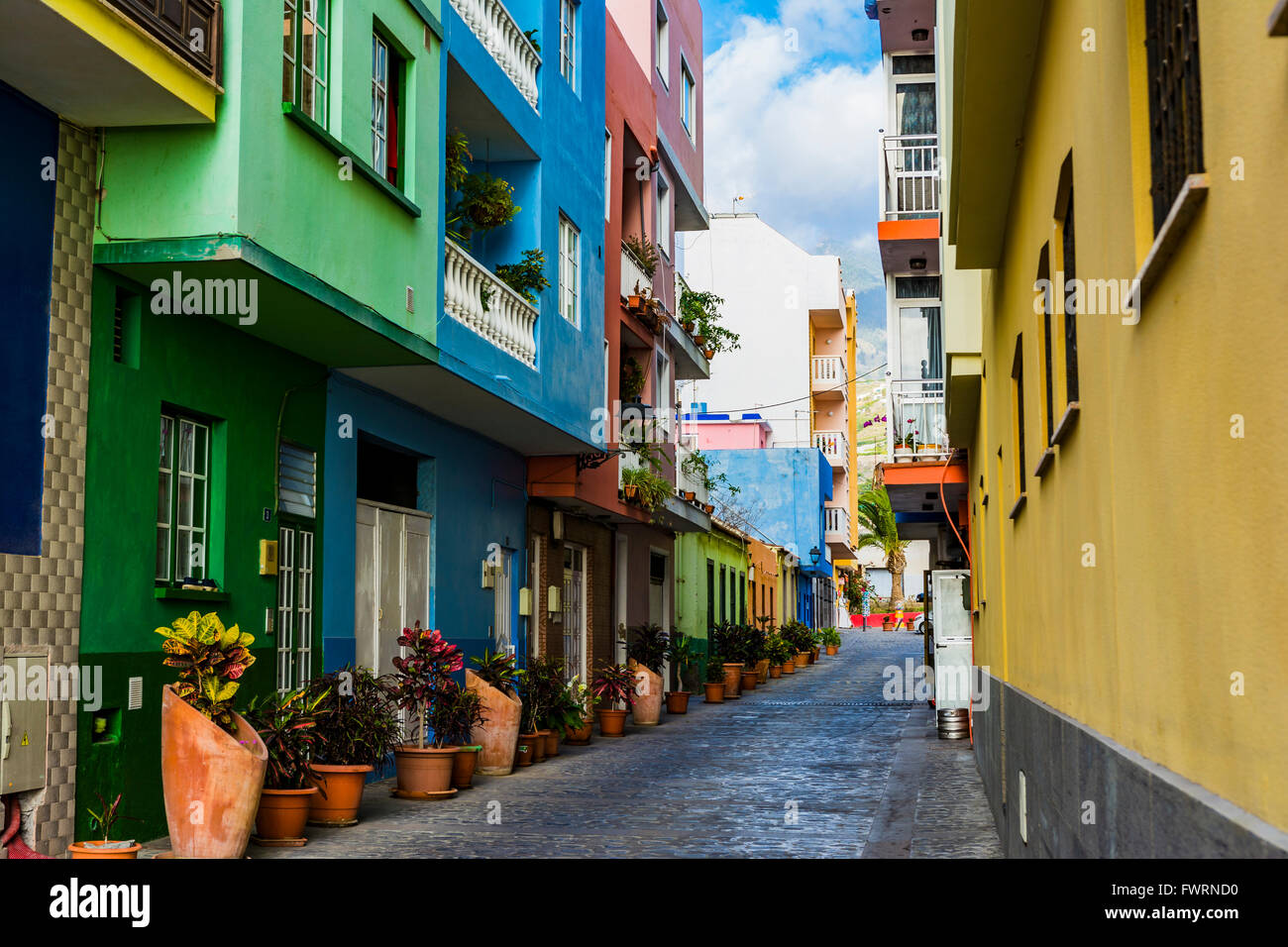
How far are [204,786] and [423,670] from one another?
420 cm

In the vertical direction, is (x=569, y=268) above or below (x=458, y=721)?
above

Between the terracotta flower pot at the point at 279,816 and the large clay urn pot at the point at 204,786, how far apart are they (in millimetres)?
836

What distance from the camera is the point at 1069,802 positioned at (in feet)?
15.8

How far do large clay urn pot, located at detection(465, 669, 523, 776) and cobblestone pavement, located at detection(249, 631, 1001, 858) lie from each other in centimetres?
23

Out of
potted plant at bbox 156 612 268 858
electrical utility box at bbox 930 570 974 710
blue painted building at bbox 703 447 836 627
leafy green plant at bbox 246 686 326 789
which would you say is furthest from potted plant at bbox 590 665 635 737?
blue painted building at bbox 703 447 836 627

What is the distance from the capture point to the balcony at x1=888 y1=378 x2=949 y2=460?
19.6m

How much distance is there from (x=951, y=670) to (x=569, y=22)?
10236 mm

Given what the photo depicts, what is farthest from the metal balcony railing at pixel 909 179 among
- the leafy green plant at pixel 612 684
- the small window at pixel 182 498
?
the small window at pixel 182 498

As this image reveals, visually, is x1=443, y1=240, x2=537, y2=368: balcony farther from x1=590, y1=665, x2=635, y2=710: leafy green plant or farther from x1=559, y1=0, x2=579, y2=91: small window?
x1=590, y1=665, x2=635, y2=710: leafy green plant

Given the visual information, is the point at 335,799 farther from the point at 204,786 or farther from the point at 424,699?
the point at 424,699

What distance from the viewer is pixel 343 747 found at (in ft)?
34.5

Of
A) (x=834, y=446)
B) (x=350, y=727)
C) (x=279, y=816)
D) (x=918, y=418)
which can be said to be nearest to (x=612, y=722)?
(x=918, y=418)

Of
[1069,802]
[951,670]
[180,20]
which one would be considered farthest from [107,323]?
[951,670]
